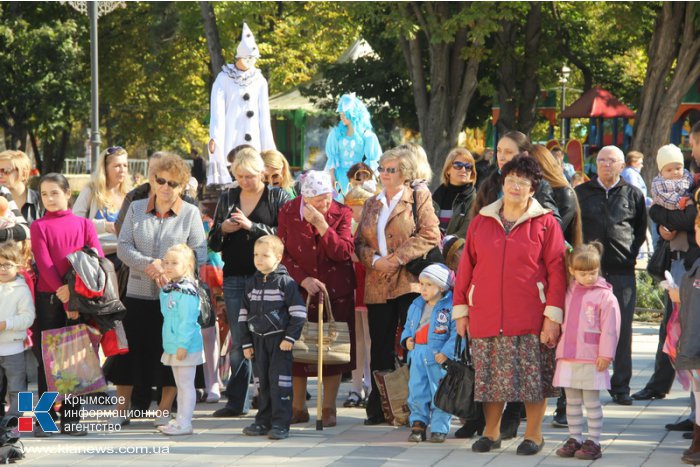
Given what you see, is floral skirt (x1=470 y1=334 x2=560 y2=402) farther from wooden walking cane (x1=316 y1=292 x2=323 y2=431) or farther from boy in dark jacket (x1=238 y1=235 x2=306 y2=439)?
boy in dark jacket (x1=238 y1=235 x2=306 y2=439)

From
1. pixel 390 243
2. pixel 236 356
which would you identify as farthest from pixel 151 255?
pixel 390 243

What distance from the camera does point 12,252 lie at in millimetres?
8242

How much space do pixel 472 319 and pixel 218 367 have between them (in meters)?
3.23

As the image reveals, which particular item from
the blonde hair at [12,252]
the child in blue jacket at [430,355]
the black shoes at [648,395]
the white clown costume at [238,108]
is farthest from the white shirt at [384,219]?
the white clown costume at [238,108]

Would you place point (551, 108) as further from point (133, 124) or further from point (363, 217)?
point (363, 217)

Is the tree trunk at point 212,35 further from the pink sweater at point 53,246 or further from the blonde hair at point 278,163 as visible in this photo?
the pink sweater at point 53,246

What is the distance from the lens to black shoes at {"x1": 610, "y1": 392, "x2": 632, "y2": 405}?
9.67m

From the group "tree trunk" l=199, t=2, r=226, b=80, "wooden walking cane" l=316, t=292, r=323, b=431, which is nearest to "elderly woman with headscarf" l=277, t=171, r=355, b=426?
"wooden walking cane" l=316, t=292, r=323, b=431

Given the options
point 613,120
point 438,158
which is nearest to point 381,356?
point 438,158

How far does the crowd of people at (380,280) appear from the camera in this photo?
754cm

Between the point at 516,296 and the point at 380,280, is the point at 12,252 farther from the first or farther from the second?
the point at 516,296

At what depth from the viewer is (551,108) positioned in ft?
124

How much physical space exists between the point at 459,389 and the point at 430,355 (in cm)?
42

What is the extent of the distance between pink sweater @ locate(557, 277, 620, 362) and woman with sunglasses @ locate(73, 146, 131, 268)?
3931 mm
